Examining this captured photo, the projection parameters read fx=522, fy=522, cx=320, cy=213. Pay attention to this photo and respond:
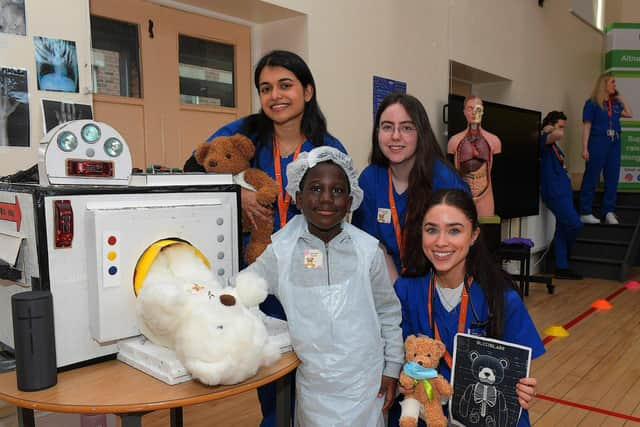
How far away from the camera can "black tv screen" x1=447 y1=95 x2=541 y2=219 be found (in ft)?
17.8

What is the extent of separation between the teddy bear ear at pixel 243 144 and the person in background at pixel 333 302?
0.38m

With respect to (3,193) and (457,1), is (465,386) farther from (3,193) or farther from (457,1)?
(457,1)

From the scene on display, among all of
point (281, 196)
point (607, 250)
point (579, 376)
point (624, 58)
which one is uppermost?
point (624, 58)

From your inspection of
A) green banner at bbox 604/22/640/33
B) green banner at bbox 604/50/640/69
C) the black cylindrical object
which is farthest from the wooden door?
green banner at bbox 604/22/640/33

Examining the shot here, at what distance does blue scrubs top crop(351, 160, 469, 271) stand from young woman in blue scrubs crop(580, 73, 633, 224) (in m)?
5.54

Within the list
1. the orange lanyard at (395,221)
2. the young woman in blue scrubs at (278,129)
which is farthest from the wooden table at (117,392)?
the orange lanyard at (395,221)

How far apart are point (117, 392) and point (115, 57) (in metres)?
2.10

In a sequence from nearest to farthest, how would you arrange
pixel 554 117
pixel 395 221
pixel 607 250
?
1. pixel 395 221
2. pixel 554 117
3. pixel 607 250

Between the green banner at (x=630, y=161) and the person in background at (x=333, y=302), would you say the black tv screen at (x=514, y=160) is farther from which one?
the person in background at (x=333, y=302)

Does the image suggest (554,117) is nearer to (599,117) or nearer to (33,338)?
(599,117)

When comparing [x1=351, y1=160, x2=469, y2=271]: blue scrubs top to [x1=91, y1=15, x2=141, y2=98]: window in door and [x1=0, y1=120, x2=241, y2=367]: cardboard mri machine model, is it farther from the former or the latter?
[x1=91, y1=15, x2=141, y2=98]: window in door

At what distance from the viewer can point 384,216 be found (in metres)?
2.10

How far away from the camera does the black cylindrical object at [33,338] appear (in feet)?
3.82

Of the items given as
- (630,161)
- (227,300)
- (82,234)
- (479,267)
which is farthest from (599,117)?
(82,234)
